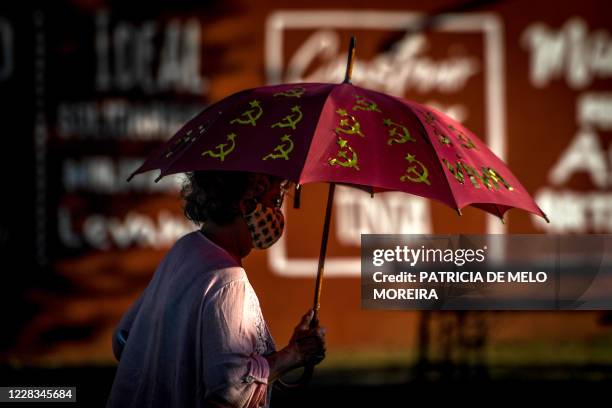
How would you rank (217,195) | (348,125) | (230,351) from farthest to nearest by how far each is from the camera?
(348,125)
(217,195)
(230,351)

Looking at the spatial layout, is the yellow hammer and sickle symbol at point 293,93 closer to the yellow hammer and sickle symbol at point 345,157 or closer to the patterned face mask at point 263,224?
the yellow hammer and sickle symbol at point 345,157

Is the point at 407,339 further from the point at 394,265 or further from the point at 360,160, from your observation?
the point at 360,160

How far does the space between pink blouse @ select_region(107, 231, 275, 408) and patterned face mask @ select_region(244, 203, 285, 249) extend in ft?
0.47

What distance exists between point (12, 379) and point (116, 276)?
41.7 inches

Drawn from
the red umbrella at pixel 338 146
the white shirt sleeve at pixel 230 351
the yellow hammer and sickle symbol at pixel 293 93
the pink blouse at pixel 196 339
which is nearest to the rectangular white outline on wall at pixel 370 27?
the red umbrella at pixel 338 146

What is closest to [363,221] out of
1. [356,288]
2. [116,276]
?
[356,288]

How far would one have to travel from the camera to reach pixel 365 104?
3.14 m

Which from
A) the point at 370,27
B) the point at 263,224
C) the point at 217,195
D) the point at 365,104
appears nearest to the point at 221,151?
the point at 217,195

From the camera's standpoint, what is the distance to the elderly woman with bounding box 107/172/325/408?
2666 mm

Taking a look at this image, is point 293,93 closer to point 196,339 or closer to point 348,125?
point 348,125

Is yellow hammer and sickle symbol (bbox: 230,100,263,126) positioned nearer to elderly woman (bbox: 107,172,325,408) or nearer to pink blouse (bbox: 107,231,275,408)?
elderly woman (bbox: 107,172,325,408)

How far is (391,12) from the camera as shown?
306 inches

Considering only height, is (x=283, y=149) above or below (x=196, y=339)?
above

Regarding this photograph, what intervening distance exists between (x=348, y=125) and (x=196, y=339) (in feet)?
2.65
